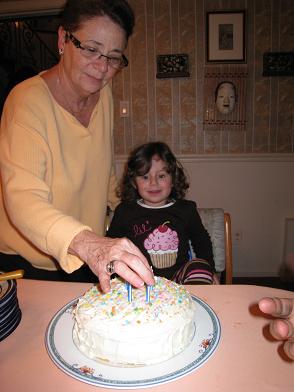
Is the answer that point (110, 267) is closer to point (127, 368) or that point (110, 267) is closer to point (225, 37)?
point (127, 368)

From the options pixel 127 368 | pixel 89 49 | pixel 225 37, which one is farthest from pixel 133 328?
pixel 225 37

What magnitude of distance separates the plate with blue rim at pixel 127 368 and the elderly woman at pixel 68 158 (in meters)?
0.17

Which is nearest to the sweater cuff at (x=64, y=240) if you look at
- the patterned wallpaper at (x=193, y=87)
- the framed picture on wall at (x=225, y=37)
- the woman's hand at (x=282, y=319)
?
the woman's hand at (x=282, y=319)

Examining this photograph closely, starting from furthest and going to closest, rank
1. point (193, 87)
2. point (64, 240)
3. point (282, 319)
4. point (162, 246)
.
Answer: point (193, 87) → point (162, 246) → point (64, 240) → point (282, 319)

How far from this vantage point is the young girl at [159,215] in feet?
5.90

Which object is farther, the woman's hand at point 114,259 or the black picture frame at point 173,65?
the black picture frame at point 173,65

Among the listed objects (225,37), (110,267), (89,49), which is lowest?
(110,267)

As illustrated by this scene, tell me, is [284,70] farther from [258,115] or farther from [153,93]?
[153,93]

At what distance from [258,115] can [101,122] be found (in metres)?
2.30

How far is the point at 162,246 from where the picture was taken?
1.81m

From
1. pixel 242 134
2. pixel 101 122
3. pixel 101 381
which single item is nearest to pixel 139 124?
pixel 242 134

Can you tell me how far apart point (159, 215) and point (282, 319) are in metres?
1.20

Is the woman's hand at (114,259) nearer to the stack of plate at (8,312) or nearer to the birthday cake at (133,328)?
the birthday cake at (133,328)

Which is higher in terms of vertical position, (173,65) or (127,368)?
(173,65)
